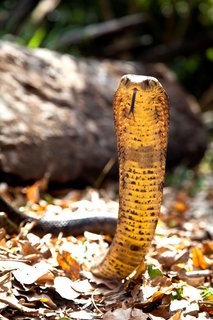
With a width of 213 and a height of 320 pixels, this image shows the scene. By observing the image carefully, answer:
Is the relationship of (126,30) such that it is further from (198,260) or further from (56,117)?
(198,260)

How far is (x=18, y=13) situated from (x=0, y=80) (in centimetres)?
411

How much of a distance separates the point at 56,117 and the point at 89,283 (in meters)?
3.10

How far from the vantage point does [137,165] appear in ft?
10.0

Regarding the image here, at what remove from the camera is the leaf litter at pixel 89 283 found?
9.96ft

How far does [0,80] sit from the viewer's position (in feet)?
19.8

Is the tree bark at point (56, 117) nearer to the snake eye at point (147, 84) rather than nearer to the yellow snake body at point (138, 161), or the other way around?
the yellow snake body at point (138, 161)

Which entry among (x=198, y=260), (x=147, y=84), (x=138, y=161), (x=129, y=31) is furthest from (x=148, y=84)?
(x=129, y=31)

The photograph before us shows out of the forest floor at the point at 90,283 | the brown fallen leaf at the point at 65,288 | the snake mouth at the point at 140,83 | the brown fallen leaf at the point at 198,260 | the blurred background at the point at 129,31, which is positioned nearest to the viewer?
the snake mouth at the point at 140,83

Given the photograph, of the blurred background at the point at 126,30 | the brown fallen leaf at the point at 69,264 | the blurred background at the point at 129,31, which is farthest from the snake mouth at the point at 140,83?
the blurred background at the point at 126,30

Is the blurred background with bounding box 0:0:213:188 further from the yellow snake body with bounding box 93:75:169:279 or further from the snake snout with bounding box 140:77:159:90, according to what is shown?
the snake snout with bounding box 140:77:159:90

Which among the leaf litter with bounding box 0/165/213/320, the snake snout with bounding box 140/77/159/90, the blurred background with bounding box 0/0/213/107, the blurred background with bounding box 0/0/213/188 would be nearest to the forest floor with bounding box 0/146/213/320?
the leaf litter with bounding box 0/165/213/320

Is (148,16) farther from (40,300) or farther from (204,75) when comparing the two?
(40,300)

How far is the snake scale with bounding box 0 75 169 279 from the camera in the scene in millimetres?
2846

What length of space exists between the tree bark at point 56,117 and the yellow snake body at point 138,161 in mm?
2438
